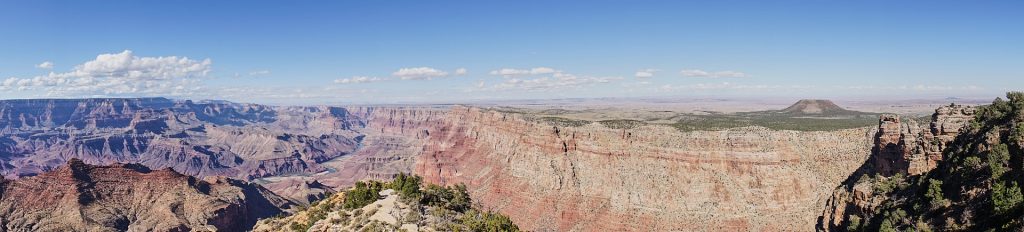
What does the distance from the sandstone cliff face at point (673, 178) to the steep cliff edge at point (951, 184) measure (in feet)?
50.0

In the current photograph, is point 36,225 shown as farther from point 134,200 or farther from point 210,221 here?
point 210,221

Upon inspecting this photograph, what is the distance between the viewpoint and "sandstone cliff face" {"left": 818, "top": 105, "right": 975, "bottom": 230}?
1667 inches

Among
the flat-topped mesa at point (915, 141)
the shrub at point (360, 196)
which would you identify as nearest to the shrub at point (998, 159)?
the flat-topped mesa at point (915, 141)

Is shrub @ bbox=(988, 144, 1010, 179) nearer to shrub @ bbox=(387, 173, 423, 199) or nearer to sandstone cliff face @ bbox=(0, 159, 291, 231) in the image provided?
shrub @ bbox=(387, 173, 423, 199)

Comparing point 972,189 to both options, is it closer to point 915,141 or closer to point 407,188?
point 915,141

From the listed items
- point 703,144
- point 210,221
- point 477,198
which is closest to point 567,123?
point 477,198

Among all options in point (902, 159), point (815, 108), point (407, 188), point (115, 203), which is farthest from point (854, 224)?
point (115, 203)

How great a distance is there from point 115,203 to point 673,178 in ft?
333

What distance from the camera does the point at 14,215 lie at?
10106 cm

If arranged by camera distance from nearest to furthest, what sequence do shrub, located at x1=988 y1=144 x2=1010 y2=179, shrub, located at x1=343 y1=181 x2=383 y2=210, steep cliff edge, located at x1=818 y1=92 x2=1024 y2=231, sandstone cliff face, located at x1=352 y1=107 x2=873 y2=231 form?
steep cliff edge, located at x1=818 y1=92 x2=1024 y2=231
shrub, located at x1=988 y1=144 x2=1010 y2=179
shrub, located at x1=343 y1=181 x2=383 y2=210
sandstone cliff face, located at x1=352 y1=107 x2=873 y2=231

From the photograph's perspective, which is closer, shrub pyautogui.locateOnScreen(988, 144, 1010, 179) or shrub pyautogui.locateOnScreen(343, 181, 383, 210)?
shrub pyautogui.locateOnScreen(988, 144, 1010, 179)

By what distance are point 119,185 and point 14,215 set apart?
16.8m

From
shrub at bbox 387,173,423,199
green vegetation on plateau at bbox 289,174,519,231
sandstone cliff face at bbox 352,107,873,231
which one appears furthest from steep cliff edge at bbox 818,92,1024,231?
shrub at bbox 387,173,423,199

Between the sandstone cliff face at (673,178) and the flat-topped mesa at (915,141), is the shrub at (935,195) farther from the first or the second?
the sandstone cliff face at (673,178)
